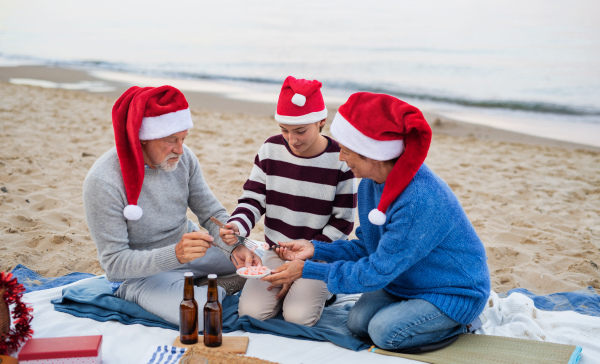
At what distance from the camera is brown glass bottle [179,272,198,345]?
7.80 ft

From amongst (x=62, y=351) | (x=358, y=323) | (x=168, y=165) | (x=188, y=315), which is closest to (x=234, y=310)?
(x=188, y=315)

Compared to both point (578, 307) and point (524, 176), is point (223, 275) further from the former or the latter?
point (524, 176)

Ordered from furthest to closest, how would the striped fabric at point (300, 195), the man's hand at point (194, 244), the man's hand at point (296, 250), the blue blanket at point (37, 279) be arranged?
the blue blanket at point (37, 279), the striped fabric at point (300, 195), the man's hand at point (296, 250), the man's hand at point (194, 244)

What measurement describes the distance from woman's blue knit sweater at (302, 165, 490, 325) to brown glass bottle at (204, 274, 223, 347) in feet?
1.65

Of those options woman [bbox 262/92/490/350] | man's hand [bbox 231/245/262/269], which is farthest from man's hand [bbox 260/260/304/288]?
man's hand [bbox 231/245/262/269]

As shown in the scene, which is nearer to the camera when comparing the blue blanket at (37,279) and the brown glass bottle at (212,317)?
the brown glass bottle at (212,317)

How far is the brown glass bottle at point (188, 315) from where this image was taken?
2377 mm

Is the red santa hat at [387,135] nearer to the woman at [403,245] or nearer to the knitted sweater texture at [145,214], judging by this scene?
the woman at [403,245]

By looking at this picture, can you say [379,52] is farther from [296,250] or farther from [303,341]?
[303,341]

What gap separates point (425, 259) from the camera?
259 centimetres

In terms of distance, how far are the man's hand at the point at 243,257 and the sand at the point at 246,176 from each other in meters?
1.28

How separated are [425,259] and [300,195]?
901 millimetres

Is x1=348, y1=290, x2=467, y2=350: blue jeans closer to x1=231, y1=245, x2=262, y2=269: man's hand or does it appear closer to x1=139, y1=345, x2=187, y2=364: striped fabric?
x1=231, y1=245, x2=262, y2=269: man's hand

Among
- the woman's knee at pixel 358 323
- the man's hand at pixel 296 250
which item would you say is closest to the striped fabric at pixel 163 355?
the man's hand at pixel 296 250
